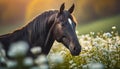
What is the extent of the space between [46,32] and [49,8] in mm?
2561

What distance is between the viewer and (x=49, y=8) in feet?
24.6

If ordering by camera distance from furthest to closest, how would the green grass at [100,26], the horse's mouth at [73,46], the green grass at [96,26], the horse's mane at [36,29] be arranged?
the green grass at [100,26]
the green grass at [96,26]
the horse's mane at [36,29]
the horse's mouth at [73,46]

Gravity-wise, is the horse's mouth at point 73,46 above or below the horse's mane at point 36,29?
below

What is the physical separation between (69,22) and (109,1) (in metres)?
3.70

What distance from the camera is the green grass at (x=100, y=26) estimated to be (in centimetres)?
746

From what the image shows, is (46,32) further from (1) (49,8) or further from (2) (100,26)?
(2) (100,26)

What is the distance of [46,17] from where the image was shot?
497 cm

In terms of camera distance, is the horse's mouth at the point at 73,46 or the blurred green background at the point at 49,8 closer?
the horse's mouth at the point at 73,46

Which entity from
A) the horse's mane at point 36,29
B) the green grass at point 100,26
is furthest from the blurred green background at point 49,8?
the horse's mane at point 36,29

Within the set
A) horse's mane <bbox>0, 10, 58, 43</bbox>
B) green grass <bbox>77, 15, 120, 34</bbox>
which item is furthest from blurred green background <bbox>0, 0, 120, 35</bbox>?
horse's mane <bbox>0, 10, 58, 43</bbox>

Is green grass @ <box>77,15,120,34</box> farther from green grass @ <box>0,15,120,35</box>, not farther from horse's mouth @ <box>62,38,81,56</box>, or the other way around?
horse's mouth @ <box>62,38,81,56</box>

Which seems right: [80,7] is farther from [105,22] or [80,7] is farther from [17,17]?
[17,17]

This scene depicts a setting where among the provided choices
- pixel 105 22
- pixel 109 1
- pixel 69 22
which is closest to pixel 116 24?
pixel 105 22

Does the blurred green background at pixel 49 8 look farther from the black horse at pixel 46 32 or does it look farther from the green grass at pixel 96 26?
the black horse at pixel 46 32
